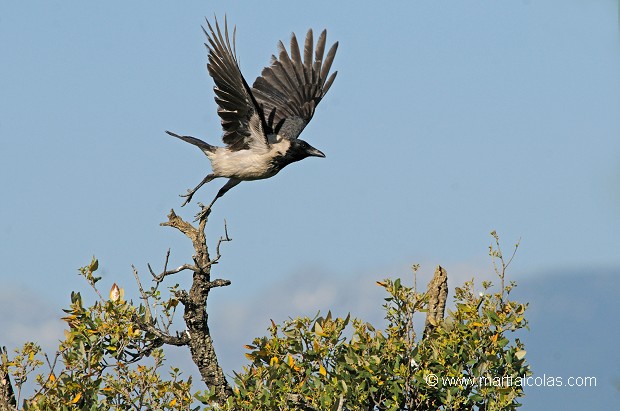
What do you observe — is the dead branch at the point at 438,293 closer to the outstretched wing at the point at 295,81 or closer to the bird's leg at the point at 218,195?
the bird's leg at the point at 218,195

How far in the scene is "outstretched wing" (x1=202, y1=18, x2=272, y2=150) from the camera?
32.2 feet

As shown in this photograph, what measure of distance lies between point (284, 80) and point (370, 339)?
6.70 metres

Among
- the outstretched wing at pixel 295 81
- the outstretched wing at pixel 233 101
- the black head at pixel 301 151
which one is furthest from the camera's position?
the outstretched wing at pixel 295 81

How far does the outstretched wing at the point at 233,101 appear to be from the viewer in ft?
32.2

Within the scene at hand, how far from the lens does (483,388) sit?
697 centimetres

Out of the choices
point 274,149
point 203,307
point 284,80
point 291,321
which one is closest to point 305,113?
point 284,80

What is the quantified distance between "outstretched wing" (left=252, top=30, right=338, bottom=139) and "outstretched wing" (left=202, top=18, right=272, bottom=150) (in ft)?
7.47

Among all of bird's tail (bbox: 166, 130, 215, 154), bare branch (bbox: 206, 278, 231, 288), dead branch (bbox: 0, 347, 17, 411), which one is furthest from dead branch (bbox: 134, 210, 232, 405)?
bird's tail (bbox: 166, 130, 215, 154)

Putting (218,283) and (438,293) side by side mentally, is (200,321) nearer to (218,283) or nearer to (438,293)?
(218,283)

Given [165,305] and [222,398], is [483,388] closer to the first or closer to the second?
[222,398]

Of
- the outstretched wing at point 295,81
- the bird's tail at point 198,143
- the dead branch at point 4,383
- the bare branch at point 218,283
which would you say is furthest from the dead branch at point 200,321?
the outstretched wing at point 295,81

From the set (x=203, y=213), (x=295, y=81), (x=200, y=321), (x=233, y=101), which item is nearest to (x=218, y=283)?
(x=200, y=321)

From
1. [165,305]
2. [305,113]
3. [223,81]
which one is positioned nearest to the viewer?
[165,305]

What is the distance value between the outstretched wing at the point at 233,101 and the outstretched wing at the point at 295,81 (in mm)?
2277
